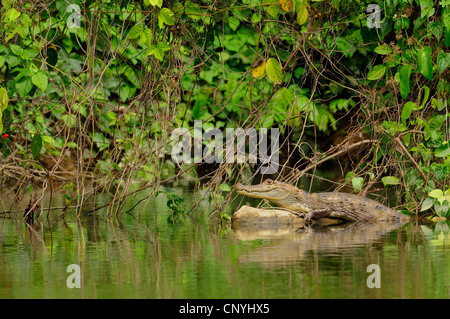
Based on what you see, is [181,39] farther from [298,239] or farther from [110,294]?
[110,294]

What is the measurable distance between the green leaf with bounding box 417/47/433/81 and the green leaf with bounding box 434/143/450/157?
2.16 feet

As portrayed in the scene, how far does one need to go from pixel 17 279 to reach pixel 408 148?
482cm

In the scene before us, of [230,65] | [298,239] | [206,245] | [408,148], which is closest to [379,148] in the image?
[408,148]

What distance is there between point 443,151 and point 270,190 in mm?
1811

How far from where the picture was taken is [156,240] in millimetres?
7375

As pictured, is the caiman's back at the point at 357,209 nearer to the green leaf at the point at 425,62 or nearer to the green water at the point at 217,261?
the green water at the point at 217,261

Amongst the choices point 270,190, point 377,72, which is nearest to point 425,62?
→ point 377,72

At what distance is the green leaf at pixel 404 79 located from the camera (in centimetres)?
805

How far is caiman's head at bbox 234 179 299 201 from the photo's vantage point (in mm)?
8953

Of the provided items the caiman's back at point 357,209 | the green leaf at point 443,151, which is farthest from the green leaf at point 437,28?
the caiman's back at point 357,209
